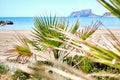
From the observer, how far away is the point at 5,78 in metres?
7.20

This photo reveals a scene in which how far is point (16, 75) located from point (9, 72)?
0.73m

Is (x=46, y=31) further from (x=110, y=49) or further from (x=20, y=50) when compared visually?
(x=110, y=49)

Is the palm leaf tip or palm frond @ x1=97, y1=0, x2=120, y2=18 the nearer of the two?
palm frond @ x1=97, y1=0, x2=120, y2=18

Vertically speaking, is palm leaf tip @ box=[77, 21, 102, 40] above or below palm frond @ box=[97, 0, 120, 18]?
below

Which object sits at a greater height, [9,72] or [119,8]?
[119,8]

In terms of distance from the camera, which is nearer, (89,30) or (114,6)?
(114,6)

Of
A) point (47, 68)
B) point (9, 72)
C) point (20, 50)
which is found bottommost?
point (9, 72)

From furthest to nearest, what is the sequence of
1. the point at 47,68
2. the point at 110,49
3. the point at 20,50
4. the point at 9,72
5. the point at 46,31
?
the point at 9,72 → the point at 46,31 → the point at 20,50 → the point at 110,49 → the point at 47,68

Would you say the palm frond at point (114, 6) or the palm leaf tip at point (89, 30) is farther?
the palm leaf tip at point (89, 30)

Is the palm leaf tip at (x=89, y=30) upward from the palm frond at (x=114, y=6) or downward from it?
downward

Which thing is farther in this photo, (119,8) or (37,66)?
(119,8)

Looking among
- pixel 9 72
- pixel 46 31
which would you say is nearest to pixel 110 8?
pixel 46 31

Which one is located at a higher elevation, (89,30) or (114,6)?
(114,6)

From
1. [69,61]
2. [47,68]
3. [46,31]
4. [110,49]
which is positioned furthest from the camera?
[69,61]
